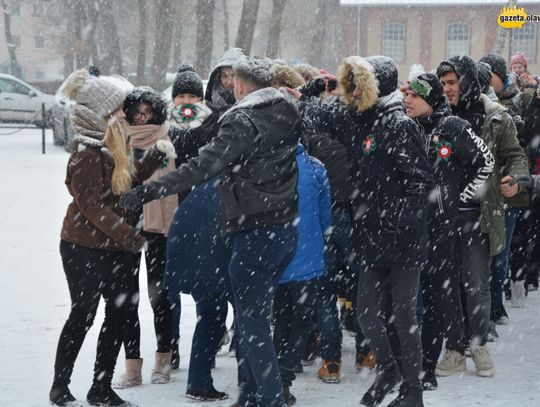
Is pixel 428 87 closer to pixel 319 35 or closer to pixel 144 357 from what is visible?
pixel 144 357

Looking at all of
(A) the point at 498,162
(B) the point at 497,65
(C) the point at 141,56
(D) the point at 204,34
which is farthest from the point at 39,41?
(A) the point at 498,162

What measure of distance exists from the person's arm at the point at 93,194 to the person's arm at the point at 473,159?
216 cm

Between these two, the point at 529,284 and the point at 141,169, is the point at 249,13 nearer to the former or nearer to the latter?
the point at 529,284

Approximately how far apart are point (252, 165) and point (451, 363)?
246 cm

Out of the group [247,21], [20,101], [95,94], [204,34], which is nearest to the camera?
[95,94]

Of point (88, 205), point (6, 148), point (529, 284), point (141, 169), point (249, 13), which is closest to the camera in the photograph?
point (88, 205)

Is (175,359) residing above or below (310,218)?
below

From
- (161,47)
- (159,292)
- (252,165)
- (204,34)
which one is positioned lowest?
(159,292)

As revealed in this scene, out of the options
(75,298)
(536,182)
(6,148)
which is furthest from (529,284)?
(6,148)

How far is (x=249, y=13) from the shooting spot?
3238 cm

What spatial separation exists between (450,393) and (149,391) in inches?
73.1

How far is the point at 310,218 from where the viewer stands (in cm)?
604

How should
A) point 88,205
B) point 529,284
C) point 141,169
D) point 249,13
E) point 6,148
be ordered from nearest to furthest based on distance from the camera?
point 88,205 → point 141,169 → point 529,284 → point 6,148 → point 249,13

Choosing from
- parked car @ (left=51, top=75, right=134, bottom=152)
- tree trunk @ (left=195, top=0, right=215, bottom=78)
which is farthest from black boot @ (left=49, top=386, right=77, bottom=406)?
tree trunk @ (left=195, top=0, right=215, bottom=78)
